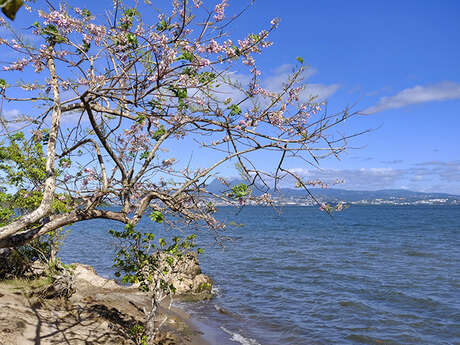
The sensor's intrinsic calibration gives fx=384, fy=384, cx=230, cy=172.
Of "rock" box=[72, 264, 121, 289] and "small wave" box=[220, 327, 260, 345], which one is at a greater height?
"rock" box=[72, 264, 121, 289]

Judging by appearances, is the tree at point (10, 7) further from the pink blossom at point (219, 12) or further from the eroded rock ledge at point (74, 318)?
the eroded rock ledge at point (74, 318)

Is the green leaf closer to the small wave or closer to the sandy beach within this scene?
the sandy beach

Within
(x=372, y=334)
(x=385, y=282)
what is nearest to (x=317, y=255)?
(x=385, y=282)

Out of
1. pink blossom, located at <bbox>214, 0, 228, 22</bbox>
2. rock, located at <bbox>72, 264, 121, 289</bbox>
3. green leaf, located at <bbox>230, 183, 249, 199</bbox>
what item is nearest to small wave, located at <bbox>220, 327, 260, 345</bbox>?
rock, located at <bbox>72, 264, 121, 289</bbox>

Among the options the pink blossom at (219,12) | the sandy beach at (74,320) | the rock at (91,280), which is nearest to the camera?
the pink blossom at (219,12)

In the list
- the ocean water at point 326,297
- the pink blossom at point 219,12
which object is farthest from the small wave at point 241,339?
the pink blossom at point 219,12

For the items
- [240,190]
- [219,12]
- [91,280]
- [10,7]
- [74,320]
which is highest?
[219,12]

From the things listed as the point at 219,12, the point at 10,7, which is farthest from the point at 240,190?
the point at 10,7

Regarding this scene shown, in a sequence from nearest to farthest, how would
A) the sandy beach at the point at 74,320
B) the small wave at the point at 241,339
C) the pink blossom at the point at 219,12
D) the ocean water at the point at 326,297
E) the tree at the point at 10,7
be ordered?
the tree at the point at 10,7, the pink blossom at the point at 219,12, the sandy beach at the point at 74,320, the small wave at the point at 241,339, the ocean water at the point at 326,297

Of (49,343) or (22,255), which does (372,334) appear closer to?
(49,343)

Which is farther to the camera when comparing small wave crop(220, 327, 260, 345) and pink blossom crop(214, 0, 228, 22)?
small wave crop(220, 327, 260, 345)

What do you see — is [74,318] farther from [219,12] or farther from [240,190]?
[219,12]

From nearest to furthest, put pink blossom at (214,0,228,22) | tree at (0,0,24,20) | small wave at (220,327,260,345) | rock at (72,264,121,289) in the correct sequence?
1. tree at (0,0,24,20)
2. pink blossom at (214,0,228,22)
3. small wave at (220,327,260,345)
4. rock at (72,264,121,289)

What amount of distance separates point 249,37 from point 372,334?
11.9 metres
